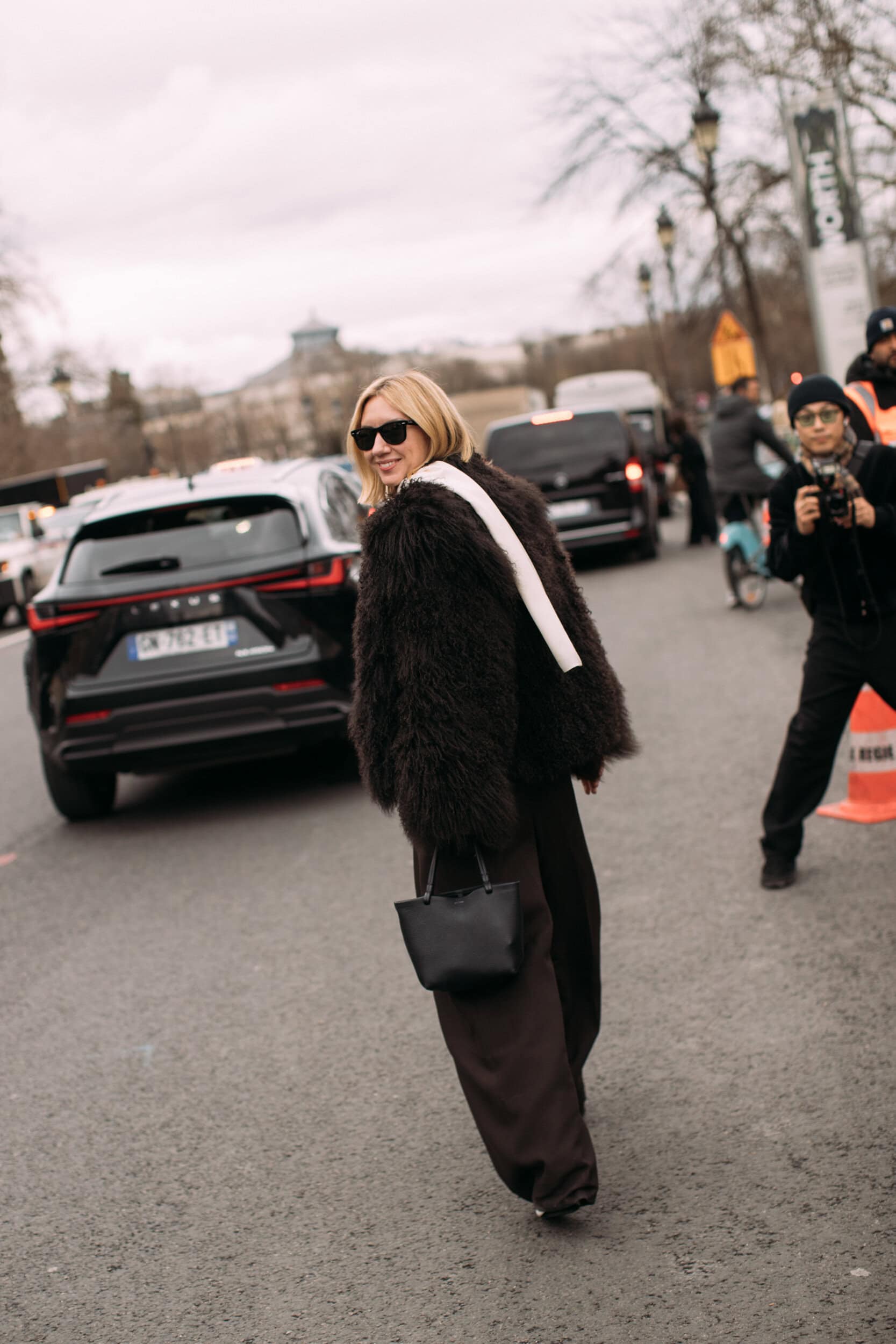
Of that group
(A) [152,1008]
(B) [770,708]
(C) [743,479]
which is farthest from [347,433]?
(C) [743,479]

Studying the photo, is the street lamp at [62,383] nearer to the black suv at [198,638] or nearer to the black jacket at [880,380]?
the black suv at [198,638]

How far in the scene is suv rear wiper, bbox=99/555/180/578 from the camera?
7.53 m

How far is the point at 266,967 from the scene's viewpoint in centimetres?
538

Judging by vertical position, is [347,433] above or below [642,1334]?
above

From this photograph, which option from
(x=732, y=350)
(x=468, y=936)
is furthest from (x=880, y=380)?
(x=732, y=350)

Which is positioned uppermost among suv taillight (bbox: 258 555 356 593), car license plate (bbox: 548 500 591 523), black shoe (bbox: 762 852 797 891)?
suv taillight (bbox: 258 555 356 593)

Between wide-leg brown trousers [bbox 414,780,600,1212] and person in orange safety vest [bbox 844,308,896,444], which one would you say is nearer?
wide-leg brown trousers [bbox 414,780,600,1212]

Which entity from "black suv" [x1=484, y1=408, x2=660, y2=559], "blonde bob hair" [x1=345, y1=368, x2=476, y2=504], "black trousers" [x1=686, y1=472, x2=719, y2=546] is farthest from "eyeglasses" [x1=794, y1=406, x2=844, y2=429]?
"black trousers" [x1=686, y1=472, x2=719, y2=546]

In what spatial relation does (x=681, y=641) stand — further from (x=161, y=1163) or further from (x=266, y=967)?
(x=161, y=1163)

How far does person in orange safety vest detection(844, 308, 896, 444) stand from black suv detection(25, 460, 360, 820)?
2632mm

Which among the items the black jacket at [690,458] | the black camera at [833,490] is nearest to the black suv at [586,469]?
the black jacket at [690,458]

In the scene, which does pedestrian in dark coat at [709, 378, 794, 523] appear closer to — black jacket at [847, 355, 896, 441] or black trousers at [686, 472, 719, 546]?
black trousers at [686, 472, 719, 546]

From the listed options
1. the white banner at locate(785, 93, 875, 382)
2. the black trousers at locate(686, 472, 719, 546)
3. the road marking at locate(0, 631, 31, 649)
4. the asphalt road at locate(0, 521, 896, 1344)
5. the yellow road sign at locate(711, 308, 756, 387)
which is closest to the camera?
the asphalt road at locate(0, 521, 896, 1344)

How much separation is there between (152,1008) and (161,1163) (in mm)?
1228
